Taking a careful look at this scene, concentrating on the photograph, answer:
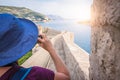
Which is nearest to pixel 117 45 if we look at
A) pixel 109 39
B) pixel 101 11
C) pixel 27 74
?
pixel 109 39

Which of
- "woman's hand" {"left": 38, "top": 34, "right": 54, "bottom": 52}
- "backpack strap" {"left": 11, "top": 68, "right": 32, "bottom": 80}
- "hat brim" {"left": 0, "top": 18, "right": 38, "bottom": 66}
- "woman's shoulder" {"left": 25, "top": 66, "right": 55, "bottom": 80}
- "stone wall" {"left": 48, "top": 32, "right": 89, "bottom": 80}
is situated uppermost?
"hat brim" {"left": 0, "top": 18, "right": 38, "bottom": 66}

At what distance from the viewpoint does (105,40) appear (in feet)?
6.37

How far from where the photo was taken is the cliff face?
1746mm

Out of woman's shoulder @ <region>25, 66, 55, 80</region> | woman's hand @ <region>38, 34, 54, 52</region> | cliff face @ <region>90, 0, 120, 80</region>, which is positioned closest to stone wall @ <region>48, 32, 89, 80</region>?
cliff face @ <region>90, 0, 120, 80</region>

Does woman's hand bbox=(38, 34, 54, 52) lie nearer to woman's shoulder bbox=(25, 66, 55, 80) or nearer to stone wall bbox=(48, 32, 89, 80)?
woman's shoulder bbox=(25, 66, 55, 80)

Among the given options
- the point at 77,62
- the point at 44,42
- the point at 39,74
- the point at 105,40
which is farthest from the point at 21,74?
the point at 77,62

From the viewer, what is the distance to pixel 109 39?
1.86 m

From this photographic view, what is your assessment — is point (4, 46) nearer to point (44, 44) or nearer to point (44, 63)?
point (44, 44)

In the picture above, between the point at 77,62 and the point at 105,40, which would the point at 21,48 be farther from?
the point at 77,62

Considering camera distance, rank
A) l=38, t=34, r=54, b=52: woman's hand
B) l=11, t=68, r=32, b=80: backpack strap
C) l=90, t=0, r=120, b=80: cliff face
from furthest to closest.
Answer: l=38, t=34, r=54, b=52: woman's hand < l=90, t=0, r=120, b=80: cliff face < l=11, t=68, r=32, b=80: backpack strap

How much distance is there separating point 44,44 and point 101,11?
0.51 m

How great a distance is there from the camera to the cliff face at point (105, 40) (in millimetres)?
1746

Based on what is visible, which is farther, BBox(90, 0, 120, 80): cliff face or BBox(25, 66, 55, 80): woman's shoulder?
BBox(90, 0, 120, 80): cliff face

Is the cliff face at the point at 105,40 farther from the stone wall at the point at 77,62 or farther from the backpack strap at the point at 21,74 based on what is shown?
the stone wall at the point at 77,62
